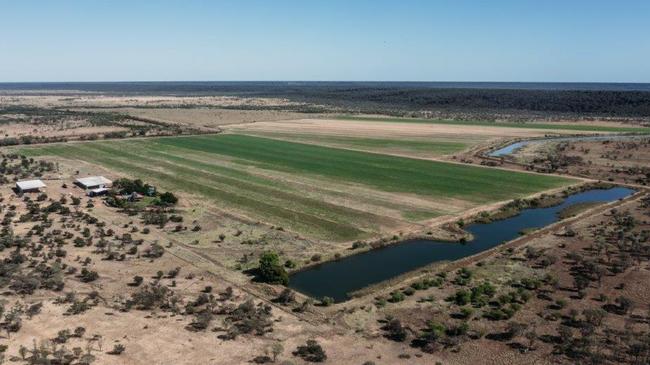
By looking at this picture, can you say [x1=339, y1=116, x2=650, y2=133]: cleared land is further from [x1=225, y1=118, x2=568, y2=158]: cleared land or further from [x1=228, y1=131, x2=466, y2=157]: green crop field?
[x1=228, y1=131, x2=466, y2=157]: green crop field

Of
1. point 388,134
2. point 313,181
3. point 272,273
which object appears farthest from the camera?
point 388,134

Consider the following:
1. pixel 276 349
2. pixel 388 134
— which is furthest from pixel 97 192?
pixel 388 134

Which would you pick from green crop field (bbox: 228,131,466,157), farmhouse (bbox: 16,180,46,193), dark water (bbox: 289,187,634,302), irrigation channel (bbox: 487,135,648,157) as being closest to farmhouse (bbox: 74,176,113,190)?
farmhouse (bbox: 16,180,46,193)

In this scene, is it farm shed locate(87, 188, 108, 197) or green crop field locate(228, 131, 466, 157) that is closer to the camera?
farm shed locate(87, 188, 108, 197)

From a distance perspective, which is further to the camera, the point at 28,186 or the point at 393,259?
the point at 28,186

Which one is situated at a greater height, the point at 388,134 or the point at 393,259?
the point at 388,134

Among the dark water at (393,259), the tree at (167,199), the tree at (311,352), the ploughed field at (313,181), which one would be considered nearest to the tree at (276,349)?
the tree at (311,352)

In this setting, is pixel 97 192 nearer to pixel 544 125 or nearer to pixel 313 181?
pixel 313 181
